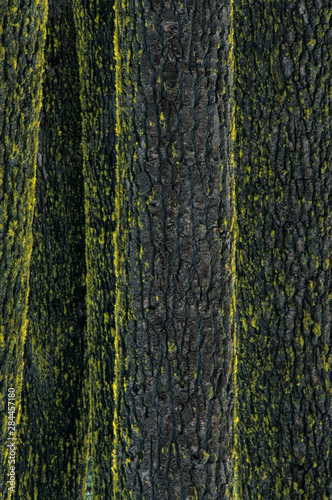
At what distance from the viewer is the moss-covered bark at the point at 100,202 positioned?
3236mm

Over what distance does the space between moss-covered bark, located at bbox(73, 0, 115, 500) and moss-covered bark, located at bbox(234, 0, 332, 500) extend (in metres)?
0.74

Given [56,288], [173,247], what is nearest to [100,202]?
[56,288]

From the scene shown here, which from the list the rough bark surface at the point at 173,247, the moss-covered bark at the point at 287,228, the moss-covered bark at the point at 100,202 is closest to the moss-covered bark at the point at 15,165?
the rough bark surface at the point at 173,247

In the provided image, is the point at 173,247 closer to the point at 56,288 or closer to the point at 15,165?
the point at 15,165

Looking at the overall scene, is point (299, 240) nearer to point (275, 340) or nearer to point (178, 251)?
point (275, 340)

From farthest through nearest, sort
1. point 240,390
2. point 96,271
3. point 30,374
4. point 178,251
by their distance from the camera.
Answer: point 30,374, point 96,271, point 240,390, point 178,251

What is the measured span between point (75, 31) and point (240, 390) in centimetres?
245

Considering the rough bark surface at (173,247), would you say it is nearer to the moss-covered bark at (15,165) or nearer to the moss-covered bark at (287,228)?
the moss-covered bark at (15,165)

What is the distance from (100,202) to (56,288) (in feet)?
2.25

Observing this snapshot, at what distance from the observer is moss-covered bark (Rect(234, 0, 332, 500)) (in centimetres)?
279

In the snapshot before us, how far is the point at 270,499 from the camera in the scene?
3.01m

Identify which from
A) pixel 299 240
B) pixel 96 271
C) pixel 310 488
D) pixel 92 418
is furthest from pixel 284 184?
pixel 92 418

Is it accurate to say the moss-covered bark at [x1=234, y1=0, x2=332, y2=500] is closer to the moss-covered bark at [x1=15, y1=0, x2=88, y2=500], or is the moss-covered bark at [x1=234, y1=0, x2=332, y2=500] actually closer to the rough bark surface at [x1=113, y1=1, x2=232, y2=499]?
the rough bark surface at [x1=113, y1=1, x2=232, y2=499]

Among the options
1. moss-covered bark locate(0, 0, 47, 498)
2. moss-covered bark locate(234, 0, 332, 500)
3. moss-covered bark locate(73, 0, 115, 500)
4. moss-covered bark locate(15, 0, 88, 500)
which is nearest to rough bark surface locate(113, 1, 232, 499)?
moss-covered bark locate(0, 0, 47, 498)
